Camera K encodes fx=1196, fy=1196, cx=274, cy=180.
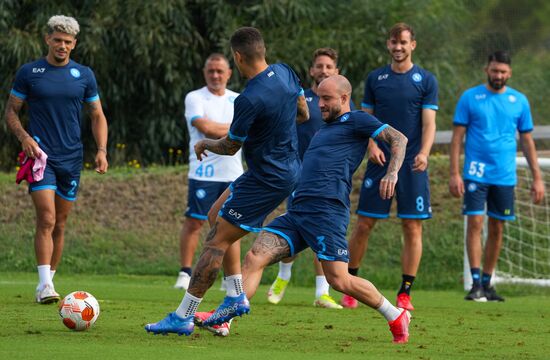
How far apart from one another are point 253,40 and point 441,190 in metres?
9.48

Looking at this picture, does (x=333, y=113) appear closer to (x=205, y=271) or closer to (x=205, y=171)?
(x=205, y=271)

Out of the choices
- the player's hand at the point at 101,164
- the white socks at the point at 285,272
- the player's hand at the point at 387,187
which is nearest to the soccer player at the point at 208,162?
the white socks at the point at 285,272

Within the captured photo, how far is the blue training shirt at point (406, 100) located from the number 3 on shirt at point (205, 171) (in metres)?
1.99

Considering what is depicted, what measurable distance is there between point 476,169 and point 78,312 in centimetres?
556

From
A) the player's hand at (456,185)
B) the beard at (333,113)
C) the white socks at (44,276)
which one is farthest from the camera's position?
the player's hand at (456,185)

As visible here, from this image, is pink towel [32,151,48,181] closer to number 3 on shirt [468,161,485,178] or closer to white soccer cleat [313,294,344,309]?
white soccer cleat [313,294,344,309]

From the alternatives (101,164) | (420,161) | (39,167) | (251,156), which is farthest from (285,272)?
(251,156)

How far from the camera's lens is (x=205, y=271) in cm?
814

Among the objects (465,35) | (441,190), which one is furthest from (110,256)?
(465,35)

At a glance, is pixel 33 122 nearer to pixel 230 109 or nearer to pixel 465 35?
pixel 230 109

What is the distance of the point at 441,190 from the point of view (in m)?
17.2

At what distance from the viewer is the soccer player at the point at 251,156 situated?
26.2 feet

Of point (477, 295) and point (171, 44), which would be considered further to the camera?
point (171, 44)

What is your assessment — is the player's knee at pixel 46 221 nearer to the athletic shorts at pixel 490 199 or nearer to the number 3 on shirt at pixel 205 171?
the number 3 on shirt at pixel 205 171
